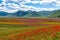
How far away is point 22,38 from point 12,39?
87 centimetres

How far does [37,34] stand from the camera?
1909 centimetres

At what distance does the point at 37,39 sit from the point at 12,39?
2.19m

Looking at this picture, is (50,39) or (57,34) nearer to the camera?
(50,39)

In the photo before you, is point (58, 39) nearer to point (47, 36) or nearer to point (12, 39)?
point (47, 36)

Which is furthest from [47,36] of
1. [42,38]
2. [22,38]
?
[22,38]

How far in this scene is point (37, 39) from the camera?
17.2 metres

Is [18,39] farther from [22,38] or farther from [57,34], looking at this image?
[57,34]

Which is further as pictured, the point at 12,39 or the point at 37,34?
the point at 37,34

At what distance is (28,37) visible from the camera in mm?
17984

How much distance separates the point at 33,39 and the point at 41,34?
2222 mm

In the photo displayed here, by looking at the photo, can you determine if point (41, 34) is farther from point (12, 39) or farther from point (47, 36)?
point (12, 39)

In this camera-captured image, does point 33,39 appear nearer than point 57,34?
Yes

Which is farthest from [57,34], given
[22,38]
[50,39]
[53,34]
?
[22,38]

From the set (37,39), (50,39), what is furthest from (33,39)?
(50,39)
